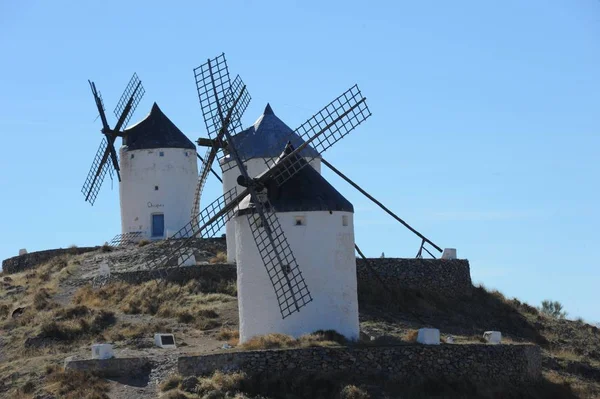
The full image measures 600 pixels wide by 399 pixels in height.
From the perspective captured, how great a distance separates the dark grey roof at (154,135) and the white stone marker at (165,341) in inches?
707

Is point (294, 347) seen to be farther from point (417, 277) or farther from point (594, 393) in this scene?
point (417, 277)

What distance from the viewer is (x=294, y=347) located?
3472 cm

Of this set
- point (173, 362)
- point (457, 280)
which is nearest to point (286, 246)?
point (173, 362)

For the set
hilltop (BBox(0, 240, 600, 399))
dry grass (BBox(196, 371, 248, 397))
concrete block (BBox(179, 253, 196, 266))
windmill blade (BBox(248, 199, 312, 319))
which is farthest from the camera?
concrete block (BBox(179, 253, 196, 266))

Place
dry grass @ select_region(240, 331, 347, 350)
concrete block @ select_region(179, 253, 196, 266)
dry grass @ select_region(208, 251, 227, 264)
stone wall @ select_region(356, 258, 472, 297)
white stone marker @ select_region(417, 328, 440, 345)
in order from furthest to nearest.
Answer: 1. dry grass @ select_region(208, 251, 227, 264)
2. stone wall @ select_region(356, 258, 472, 297)
3. concrete block @ select_region(179, 253, 196, 266)
4. white stone marker @ select_region(417, 328, 440, 345)
5. dry grass @ select_region(240, 331, 347, 350)

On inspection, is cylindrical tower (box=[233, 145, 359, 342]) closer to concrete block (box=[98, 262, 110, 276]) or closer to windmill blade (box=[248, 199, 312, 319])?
windmill blade (box=[248, 199, 312, 319])

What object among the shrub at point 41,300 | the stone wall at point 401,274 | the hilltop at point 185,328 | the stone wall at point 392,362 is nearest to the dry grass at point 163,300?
the hilltop at point 185,328

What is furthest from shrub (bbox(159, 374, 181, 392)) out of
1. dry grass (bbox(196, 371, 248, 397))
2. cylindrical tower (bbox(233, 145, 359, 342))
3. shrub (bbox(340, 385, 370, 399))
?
cylindrical tower (bbox(233, 145, 359, 342))

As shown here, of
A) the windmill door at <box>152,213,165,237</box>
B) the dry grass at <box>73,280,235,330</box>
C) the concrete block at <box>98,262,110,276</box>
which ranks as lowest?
the dry grass at <box>73,280,235,330</box>

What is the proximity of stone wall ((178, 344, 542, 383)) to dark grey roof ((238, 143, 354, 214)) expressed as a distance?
180 inches

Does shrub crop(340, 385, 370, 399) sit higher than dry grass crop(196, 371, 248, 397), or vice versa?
dry grass crop(196, 371, 248, 397)

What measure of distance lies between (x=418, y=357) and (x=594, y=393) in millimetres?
6140

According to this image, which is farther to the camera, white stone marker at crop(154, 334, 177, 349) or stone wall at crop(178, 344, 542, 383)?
white stone marker at crop(154, 334, 177, 349)

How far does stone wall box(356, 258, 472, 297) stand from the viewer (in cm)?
4650
